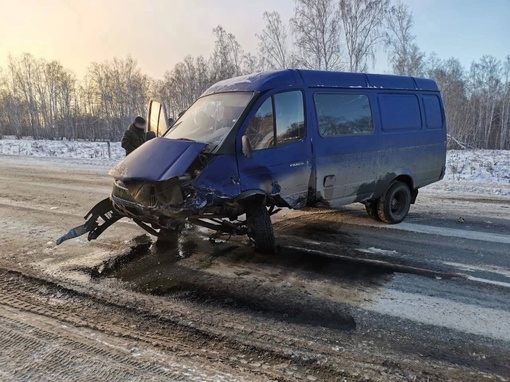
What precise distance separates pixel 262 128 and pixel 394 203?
11.4ft

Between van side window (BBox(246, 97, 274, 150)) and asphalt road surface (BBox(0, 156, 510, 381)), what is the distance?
157cm

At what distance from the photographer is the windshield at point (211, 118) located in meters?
4.75

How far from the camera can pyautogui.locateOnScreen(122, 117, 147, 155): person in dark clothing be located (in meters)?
8.59

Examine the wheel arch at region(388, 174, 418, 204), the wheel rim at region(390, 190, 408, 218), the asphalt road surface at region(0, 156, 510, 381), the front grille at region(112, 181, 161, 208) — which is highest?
the front grille at region(112, 181, 161, 208)

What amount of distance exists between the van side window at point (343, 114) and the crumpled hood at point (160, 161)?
2.01m

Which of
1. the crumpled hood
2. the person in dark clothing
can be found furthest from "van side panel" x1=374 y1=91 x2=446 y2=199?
the person in dark clothing

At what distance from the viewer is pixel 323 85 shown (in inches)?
217

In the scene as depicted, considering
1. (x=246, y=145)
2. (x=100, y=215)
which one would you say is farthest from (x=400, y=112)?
(x=100, y=215)

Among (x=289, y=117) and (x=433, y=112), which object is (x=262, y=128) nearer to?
(x=289, y=117)

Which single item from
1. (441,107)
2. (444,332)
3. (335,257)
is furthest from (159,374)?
(441,107)

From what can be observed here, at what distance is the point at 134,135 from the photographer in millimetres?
8617

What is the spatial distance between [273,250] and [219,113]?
206 centimetres

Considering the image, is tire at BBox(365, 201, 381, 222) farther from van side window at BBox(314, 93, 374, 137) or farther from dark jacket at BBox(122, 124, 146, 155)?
dark jacket at BBox(122, 124, 146, 155)

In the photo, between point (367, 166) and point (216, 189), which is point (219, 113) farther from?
point (367, 166)
